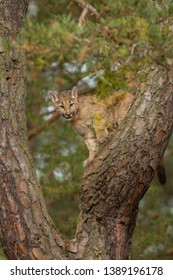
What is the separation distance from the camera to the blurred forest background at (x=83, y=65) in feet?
14.3

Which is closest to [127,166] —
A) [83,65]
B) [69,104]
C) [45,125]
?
[83,65]

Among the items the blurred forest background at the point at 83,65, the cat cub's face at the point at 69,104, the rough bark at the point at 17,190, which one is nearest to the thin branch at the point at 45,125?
the blurred forest background at the point at 83,65

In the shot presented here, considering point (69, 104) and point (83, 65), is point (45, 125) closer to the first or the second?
point (69, 104)

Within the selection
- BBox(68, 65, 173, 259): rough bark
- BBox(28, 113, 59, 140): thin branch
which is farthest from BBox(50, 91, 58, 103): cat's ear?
BBox(68, 65, 173, 259): rough bark

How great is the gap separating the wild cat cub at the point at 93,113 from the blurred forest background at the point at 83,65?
12.6 inches

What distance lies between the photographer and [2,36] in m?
5.47

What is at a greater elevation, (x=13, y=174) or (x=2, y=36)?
(x=2, y=36)

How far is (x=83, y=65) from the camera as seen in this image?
495cm

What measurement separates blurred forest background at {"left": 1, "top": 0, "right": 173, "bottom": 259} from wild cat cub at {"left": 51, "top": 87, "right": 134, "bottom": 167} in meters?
0.32

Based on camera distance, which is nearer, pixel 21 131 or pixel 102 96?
pixel 21 131

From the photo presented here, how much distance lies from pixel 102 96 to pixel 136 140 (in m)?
1.40

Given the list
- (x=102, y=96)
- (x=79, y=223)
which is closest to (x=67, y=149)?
(x=102, y=96)

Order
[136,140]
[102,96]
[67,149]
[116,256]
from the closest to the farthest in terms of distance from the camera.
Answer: [136,140], [116,256], [102,96], [67,149]
